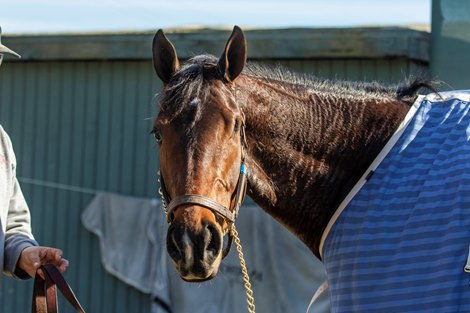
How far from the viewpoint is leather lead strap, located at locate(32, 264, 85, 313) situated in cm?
365

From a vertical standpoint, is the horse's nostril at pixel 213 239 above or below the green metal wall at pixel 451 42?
below

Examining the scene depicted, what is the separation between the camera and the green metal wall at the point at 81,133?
28.5ft

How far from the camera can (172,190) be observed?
3.36 metres

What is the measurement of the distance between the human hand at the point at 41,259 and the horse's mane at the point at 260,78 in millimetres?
719

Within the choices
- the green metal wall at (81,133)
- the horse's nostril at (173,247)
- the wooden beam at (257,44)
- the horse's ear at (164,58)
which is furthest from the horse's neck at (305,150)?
the green metal wall at (81,133)

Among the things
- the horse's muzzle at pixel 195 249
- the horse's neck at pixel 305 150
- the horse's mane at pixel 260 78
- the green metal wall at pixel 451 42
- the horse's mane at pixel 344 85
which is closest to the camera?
the horse's muzzle at pixel 195 249

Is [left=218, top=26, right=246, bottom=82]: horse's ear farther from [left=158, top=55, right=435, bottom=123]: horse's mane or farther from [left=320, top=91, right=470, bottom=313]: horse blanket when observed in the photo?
[left=320, top=91, right=470, bottom=313]: horse blanket

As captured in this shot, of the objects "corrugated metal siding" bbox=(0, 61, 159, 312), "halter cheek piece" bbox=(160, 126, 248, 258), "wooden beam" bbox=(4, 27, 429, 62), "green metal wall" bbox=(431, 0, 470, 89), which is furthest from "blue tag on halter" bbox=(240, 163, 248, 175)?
"corrugated metal siding" bbox=(0, 61, 159, 312)

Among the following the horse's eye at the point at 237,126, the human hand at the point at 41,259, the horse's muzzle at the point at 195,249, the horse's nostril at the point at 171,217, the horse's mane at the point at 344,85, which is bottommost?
the human hand at the point at 41,259

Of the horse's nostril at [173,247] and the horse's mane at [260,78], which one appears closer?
the horse's nostril at [173,247]

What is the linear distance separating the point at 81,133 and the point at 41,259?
211 inches

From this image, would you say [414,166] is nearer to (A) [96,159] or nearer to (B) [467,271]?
(B) [467,271]

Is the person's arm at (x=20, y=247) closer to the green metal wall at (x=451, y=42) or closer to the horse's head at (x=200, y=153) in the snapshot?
the horse's head at (x=200, y=153)

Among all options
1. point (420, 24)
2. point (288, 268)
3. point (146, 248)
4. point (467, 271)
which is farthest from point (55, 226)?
point (467, 271)
